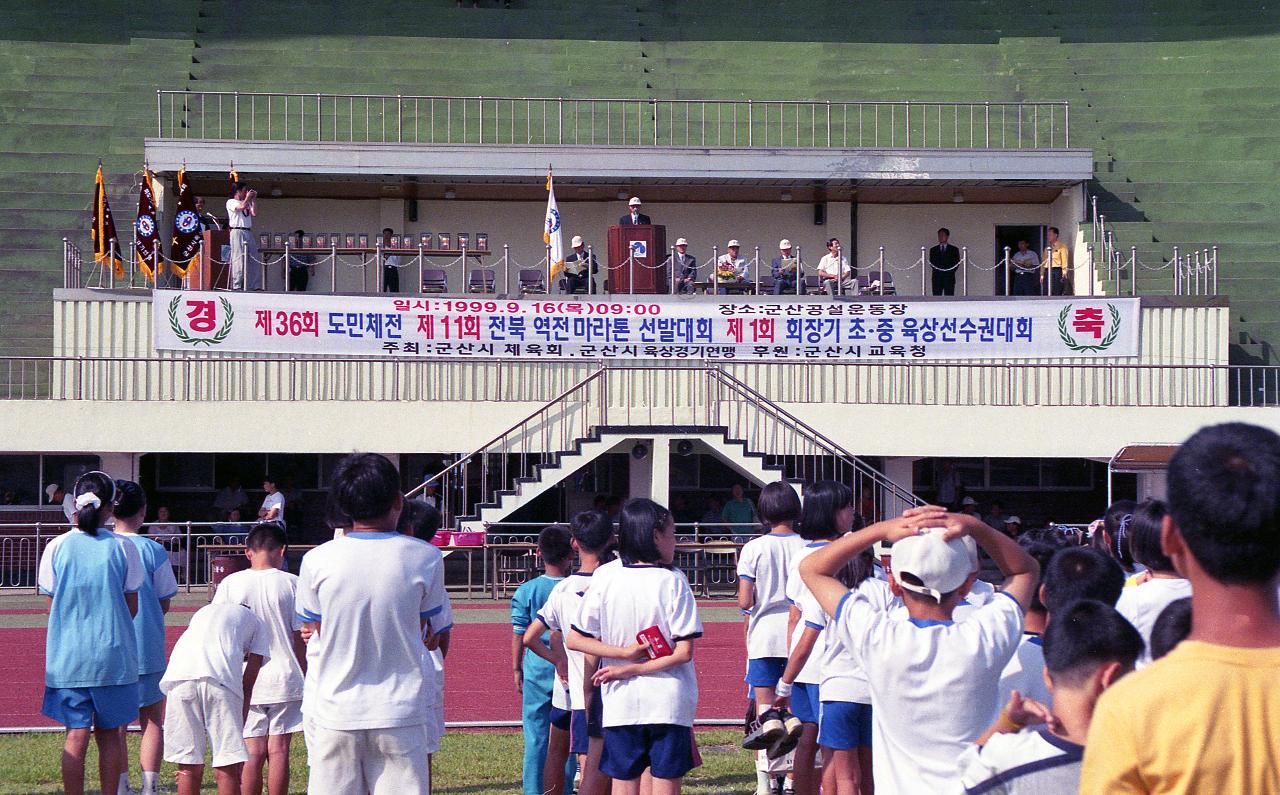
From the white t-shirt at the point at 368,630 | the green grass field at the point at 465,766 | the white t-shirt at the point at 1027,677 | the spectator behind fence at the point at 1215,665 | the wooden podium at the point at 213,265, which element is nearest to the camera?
the spectator behind fence at the point at 1215,665

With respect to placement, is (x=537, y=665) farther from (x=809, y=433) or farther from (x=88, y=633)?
(x=809, y=433)

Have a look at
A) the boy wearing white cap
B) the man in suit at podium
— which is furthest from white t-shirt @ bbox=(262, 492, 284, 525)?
the boy wearing white cap

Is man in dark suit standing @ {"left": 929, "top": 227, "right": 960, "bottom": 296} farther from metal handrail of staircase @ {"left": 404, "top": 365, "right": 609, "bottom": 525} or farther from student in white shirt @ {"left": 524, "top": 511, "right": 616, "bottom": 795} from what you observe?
student in white shirt @ {"left": 524, "top": 511, "right": 616, "bottom": 795}

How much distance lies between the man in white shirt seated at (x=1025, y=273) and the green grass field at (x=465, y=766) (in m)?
14.9

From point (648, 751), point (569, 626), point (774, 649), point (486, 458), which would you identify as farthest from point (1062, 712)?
point (486, 458)

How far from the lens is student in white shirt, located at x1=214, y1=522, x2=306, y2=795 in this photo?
7.21 m

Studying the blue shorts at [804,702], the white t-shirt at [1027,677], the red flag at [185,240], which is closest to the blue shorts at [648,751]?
the blue shorts at [804,702]

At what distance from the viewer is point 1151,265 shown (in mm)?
25453

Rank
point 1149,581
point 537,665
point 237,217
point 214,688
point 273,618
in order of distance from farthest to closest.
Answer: point 237,217, point 537,665, point 273,618, point 214,688, point 1149,581

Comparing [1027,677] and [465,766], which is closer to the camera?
[1027,677]

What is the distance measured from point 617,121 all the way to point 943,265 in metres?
6.89

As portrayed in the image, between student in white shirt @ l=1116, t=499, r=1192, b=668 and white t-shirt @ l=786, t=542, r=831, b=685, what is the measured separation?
151 centimetres

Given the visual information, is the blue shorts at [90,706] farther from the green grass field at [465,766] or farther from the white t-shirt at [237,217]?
the white t-shirt at [237,217]

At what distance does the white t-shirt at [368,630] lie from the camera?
542 cm
